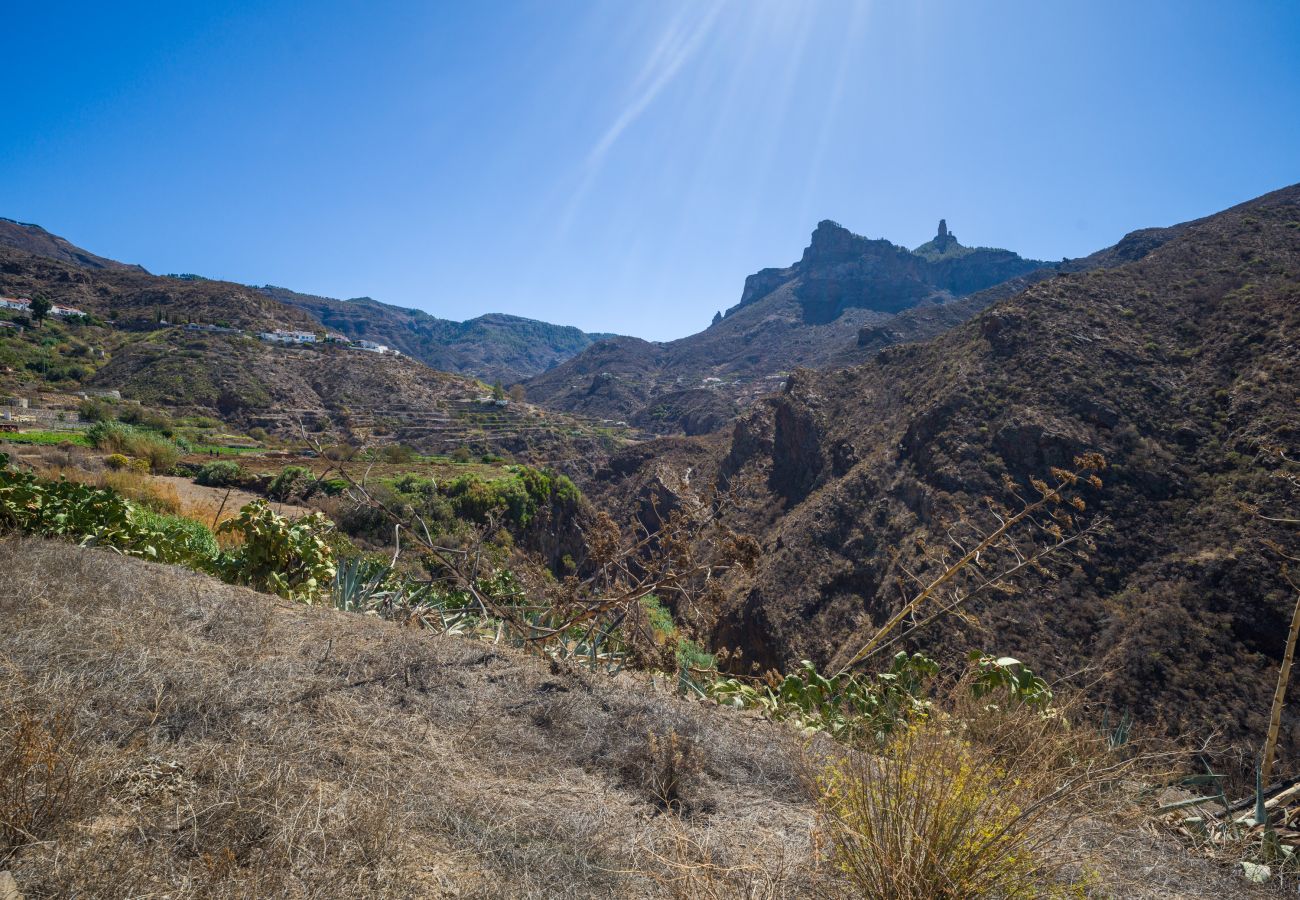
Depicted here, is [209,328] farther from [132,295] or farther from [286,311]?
[286,311]

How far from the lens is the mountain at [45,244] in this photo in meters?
109

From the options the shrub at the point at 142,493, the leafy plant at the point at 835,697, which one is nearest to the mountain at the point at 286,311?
the shrub at the point at 142,493

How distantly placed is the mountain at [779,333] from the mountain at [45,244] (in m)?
90.4

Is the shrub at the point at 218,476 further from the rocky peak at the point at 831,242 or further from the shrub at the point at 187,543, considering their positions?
the rocky peak at the point at 831,242

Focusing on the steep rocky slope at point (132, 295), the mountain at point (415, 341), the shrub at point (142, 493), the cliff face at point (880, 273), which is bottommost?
the shrub at point (142, 493)

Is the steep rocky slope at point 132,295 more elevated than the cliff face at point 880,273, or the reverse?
the cliff face at point 880,273

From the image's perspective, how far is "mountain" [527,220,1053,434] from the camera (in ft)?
268

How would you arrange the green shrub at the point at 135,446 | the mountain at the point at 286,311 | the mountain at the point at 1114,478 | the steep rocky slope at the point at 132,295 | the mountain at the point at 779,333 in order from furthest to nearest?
1. the mountain at the point at 779,333
2. the mountain at the point at 286,311
3. the steep rocky slope at the point at 132,295
4. the green shrub at the point at 135,446
5. the mountain at the point at 1114,478

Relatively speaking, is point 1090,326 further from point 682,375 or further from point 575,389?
point 575,389

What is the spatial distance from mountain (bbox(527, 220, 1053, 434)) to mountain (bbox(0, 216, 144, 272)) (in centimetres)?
9035

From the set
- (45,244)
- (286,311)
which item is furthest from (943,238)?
(45,244)

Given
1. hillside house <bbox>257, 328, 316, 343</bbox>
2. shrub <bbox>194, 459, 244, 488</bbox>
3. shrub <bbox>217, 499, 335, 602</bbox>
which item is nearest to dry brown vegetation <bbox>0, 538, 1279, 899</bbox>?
shrub <bbox>217, 499, 335, 602</bbox>

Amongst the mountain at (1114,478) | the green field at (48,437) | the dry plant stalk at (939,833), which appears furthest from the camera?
the green field at (48,437)

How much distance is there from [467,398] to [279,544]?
57.5 meters
